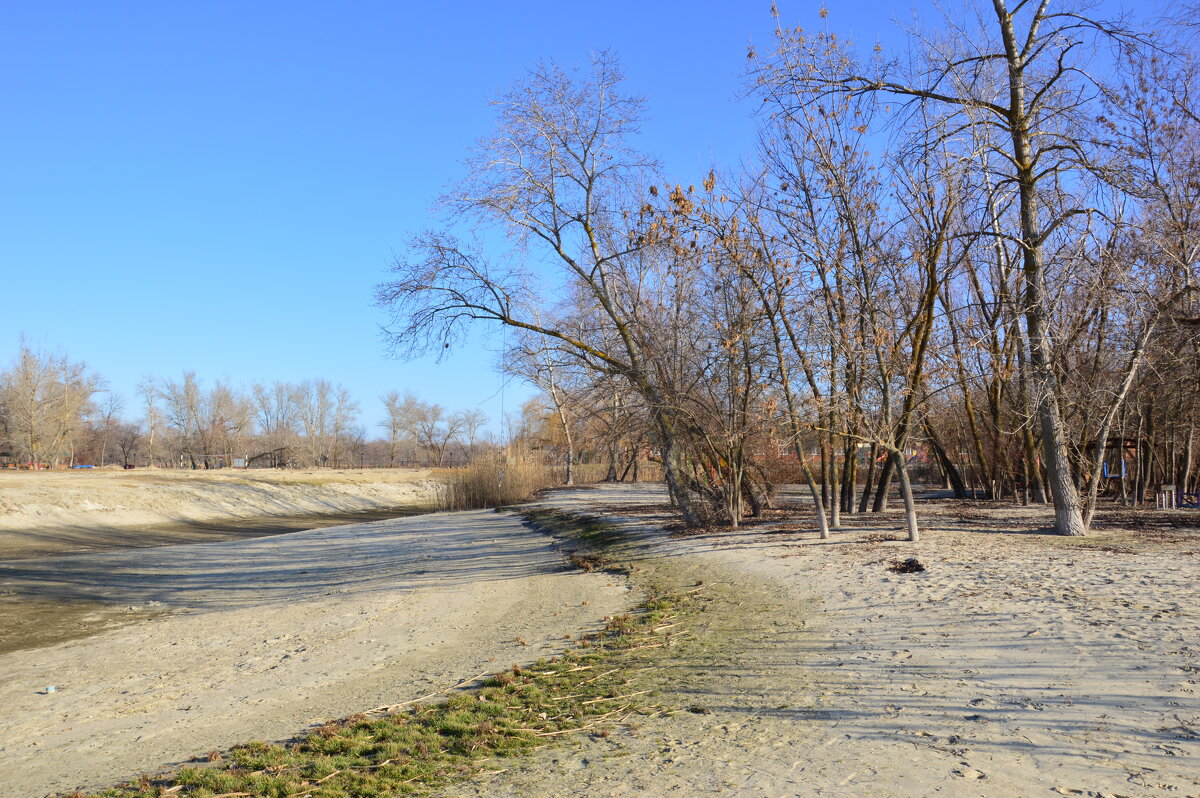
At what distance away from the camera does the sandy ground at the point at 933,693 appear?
4.30 meters

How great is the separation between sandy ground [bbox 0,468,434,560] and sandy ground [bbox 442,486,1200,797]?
21004mm

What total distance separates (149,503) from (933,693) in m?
32.1

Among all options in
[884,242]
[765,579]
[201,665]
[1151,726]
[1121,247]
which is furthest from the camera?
[884,242]

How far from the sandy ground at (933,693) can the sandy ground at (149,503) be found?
68.9 ft

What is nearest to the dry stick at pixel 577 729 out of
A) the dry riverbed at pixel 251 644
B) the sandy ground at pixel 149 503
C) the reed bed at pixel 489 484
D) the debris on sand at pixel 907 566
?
the dry riverbed at pixel 251 644

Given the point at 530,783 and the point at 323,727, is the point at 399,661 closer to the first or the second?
the point at 323,727

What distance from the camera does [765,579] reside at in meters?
10.3

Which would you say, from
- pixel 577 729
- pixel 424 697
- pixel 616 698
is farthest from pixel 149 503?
pixel 577 729

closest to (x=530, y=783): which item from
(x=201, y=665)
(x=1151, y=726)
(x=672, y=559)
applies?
(x=1151, y=726)

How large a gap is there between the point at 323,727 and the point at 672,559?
25.2ft

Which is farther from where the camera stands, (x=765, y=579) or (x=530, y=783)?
(x=765, y=579)

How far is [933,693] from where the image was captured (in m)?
5.46

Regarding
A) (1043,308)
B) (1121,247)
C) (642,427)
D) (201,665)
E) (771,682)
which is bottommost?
(201,665)

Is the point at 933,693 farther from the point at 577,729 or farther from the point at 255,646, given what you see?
the point at 255,646
